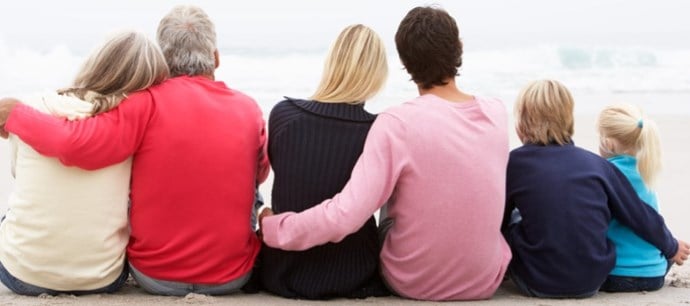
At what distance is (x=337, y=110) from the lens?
369cm

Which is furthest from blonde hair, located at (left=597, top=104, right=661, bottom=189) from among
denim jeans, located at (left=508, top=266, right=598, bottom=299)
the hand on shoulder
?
the hand on shoulder

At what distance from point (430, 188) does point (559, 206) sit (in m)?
0.56

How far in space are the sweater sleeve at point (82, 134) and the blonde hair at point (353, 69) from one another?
0.70 m

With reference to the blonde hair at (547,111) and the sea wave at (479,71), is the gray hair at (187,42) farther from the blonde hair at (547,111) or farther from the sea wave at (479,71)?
the sea wave at (479,71)

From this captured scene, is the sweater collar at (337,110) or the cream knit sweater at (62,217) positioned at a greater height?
the sweater collar at (337,110)

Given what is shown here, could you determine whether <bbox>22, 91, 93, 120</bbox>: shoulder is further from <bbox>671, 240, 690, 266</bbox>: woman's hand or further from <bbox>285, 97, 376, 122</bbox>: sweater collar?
<bbox>671, 240, 690, 266</bbox>: woman's hand

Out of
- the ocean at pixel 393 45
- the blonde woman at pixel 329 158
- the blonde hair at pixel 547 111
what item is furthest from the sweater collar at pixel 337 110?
the ocean at pixel 393 45

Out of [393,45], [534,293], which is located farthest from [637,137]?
[393,45]

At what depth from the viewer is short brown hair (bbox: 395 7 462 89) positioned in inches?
145

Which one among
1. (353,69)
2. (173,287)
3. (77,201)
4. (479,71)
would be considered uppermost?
(353,69)

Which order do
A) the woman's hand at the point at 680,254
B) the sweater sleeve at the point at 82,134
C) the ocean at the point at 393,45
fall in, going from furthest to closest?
Result: the ocean at the point at 393,45 < the woman's hand at the point at 680,254 < the sweater sleeve at the point at 82,134

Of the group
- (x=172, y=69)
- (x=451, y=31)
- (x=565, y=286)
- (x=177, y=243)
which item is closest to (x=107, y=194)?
(x=177, y=243)

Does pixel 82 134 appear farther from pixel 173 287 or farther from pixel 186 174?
pixel 173 287

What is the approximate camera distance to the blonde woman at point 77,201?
359cm
